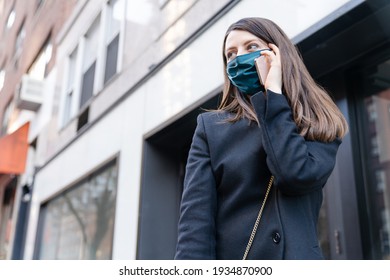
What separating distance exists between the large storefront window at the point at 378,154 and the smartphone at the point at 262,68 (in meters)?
1.80

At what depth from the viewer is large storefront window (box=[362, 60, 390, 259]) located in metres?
2.78

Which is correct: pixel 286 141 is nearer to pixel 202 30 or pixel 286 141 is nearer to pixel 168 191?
pixel 202 30

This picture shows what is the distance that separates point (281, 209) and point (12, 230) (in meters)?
8.87

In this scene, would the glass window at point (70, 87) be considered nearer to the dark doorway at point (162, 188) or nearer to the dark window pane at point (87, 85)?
the dark window pane at point (87, 85)

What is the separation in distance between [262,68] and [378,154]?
1858mm

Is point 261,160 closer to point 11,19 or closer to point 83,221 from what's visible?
point 83,221

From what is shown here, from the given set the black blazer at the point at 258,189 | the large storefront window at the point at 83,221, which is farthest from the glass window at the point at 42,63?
the black blazer at the point at 258,189

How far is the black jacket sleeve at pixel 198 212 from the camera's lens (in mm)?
1215

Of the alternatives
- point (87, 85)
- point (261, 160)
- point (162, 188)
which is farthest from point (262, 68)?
point (87, 85)

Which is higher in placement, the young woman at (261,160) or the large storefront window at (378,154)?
the large storefront window at (378,154)

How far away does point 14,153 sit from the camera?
9164mm

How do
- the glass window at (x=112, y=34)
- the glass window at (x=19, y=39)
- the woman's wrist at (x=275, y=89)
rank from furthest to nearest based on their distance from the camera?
the glass window at (x=19, y=39), the glass window at (x=112, y=34), the woman's wrist at (x=275, y=89)

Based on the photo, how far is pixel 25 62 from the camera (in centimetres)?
1144

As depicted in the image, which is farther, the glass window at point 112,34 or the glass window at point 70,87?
the glass window at point 70,87
